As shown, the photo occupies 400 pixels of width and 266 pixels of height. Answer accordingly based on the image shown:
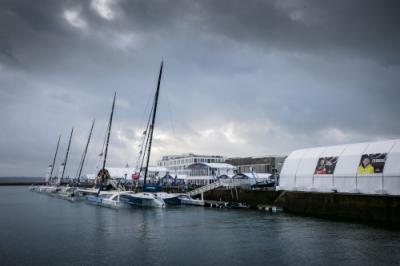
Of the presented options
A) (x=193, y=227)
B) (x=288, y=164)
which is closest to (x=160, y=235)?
(x=193, y=227)

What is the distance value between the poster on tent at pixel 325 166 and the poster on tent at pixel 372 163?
18.6 feet

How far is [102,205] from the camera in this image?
255 ft

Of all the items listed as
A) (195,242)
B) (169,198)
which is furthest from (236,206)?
(195,242)

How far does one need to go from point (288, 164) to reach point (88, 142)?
75.2 m

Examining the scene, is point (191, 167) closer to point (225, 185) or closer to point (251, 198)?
point (225, 185)

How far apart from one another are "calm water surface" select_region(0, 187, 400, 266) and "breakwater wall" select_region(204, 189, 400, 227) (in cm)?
527

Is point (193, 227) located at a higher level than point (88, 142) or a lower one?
lower

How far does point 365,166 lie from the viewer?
2217 inches

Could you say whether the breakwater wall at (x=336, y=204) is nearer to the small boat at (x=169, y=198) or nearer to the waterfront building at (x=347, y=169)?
the waterfront building at (x=347, y=169)

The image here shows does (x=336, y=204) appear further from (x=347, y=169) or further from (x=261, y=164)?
(x=261, y=164)

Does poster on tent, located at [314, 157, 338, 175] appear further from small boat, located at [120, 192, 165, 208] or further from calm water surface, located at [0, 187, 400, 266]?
small boat, located at [120, 192, 165, 208]

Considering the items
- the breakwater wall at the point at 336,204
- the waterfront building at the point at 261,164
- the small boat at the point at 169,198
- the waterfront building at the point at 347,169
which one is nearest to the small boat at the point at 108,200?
the small boat at the point at 169,198

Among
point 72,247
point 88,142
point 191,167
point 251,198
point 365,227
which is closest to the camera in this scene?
point 72,247

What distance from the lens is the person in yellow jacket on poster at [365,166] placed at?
2171 inches
